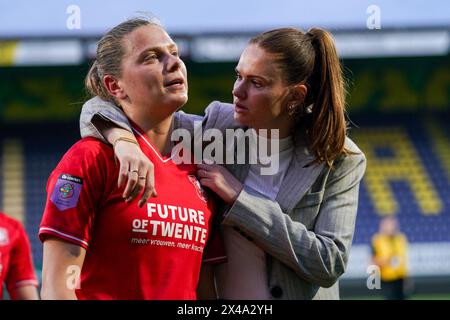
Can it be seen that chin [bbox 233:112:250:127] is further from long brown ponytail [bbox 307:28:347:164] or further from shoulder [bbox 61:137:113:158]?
shoulder [bbox 61:137:113:158]

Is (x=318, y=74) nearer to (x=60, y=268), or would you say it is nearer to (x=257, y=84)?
(x=257, y=84)

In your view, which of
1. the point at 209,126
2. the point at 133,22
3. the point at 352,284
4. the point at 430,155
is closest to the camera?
the point at 133,22

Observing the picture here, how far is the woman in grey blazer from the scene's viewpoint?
9.52ft

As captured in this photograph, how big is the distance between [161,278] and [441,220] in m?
13.3

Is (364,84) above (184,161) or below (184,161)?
above

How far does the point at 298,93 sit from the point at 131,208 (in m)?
0.75

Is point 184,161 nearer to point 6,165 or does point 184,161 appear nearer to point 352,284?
point 352,284

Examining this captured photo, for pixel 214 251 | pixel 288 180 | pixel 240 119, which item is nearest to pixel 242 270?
pixel 214 251

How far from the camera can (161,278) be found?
8.87 ft

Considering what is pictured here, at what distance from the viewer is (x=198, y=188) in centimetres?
290

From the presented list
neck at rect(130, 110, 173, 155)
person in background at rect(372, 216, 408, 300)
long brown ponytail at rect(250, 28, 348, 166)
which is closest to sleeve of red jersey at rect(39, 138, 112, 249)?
neck at rect(130, 110, 173, 155)

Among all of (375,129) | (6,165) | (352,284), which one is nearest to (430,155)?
(375,129)

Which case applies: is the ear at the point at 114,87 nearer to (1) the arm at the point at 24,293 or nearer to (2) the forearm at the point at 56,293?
(2) the forearm at the point at 56,293
